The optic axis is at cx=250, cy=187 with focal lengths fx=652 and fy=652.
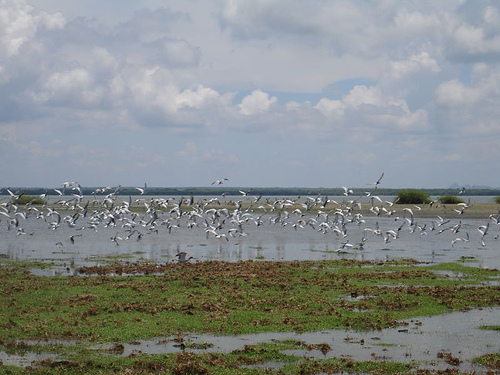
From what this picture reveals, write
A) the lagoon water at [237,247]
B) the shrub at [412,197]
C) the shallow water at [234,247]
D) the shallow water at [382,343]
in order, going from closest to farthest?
the shallow water at [382,343] → the shallow water at [234,247] → the lagoon water at [237,247] → the shrub at [412,197]

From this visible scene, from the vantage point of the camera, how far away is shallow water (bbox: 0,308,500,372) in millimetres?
16812

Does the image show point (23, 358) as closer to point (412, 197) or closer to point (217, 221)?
point (217, 221)

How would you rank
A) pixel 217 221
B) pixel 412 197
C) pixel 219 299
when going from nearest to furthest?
pixel 219 299
pixel 217 221
pixel 412 197

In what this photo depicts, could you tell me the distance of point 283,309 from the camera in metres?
22.3

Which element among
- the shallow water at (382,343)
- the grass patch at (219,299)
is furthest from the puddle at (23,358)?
the grass patch at (219,299)

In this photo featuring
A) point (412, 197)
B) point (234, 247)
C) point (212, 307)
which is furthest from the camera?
point (412, 197)

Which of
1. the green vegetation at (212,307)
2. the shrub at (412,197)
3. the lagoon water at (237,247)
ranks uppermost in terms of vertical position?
the shrub at (412,197)

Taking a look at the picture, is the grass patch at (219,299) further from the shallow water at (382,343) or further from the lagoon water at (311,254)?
the lagoon water at (311,254)

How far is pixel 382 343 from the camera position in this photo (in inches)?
721

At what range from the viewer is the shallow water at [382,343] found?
1681 centimetres

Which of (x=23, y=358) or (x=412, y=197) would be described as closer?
(x=23, y=358)

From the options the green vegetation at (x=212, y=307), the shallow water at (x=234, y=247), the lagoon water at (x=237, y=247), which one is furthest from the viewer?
the lagoon water at (x=237, y=247)

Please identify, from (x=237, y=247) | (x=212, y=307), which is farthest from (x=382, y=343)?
(x=237, y=247)

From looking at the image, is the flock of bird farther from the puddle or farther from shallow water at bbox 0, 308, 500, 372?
the puddle
